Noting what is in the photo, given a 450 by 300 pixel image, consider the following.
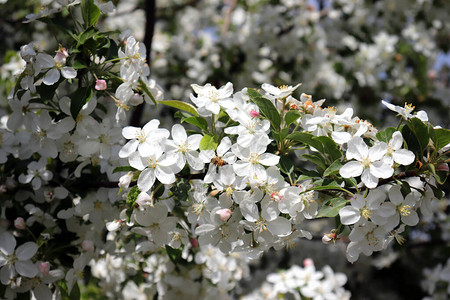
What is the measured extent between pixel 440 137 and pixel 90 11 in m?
1.16

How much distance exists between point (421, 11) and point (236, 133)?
354 centimetres

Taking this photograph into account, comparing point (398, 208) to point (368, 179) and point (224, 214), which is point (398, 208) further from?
point (224, 214)

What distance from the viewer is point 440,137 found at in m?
1.37

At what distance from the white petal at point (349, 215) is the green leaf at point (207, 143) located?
1.31 ft

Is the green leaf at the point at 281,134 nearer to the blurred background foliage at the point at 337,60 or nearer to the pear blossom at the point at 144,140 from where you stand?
the pear blossom at the point at 144,140

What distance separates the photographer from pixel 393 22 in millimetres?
4523

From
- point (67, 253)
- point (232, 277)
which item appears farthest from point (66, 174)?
point (232, 277)

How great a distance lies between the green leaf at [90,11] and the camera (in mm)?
1662

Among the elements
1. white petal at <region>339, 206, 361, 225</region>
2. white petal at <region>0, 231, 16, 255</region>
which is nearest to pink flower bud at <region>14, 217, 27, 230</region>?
white petal at <region>0, 231, 16, 255</region>

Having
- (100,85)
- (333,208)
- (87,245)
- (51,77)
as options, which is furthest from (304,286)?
(51,77)

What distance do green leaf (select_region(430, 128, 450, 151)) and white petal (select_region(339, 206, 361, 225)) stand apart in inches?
11.6

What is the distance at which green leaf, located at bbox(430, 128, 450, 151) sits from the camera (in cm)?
136

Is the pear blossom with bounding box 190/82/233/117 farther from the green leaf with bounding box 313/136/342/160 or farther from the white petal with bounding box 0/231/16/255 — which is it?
the white petal with bounding box 0/231/16/255

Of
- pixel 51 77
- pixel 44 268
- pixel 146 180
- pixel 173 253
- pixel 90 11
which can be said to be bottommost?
pixel 173 253
